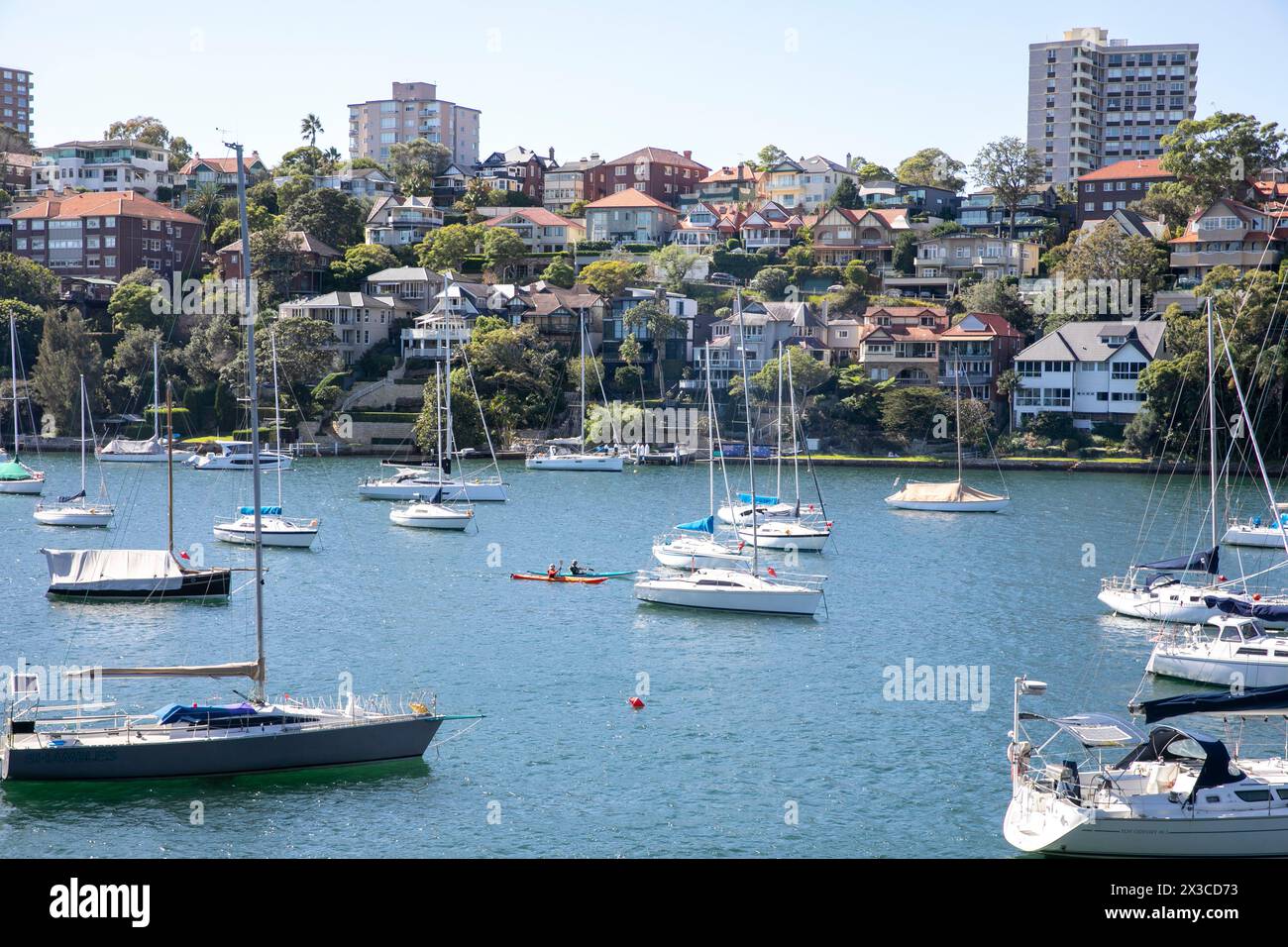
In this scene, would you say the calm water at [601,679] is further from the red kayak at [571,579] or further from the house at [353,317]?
the house at [353,317]

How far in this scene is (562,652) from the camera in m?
38.2

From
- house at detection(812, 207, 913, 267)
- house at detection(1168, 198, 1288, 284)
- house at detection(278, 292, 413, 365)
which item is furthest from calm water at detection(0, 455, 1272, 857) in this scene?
house at detection(812, 207, 913, 267)

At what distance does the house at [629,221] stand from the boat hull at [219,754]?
119067 mm

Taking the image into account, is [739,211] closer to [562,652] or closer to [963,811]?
[562,652]

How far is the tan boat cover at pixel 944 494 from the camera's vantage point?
71.9m

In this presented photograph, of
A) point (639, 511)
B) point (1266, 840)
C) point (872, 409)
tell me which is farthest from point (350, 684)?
point (872, 409)

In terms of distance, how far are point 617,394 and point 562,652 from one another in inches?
2949

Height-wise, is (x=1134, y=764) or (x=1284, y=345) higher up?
(x=1284, y=345)

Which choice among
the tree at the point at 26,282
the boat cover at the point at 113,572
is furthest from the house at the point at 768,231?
the boat cover at the point at 113,572

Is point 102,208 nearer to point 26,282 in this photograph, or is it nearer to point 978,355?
point 26,282

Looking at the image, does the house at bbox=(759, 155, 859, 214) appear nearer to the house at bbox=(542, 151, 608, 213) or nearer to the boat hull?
the house at bbox=(542, 151, 608, 213)

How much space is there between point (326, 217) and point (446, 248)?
578 inches

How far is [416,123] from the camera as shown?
632 feet

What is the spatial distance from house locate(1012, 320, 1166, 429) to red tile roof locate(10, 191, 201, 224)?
8261 cm
